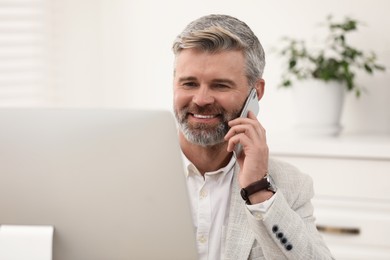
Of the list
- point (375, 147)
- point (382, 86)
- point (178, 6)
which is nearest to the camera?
point (375, 147)

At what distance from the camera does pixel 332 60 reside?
10.6 ft

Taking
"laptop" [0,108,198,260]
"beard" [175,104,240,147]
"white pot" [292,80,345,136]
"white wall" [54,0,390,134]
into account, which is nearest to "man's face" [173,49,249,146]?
"beard" [175,104,240,147]

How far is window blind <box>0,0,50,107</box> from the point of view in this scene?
3594 millimetres

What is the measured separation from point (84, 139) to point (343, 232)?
1807mm

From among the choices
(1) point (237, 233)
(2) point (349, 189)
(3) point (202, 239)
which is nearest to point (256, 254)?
(1) point (237, 233)

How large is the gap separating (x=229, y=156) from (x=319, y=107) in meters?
1.19

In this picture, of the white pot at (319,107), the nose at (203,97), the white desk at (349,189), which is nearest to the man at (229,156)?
the nose at (203,97)

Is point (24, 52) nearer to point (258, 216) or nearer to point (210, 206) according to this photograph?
point (210, 206)

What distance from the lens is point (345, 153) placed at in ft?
9.77

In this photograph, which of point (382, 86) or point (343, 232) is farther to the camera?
point (382, 86)

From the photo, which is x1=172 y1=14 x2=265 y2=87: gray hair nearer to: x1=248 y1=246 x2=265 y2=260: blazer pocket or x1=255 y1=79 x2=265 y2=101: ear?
x1=255 y1=79 x2=265 y2=101: ear

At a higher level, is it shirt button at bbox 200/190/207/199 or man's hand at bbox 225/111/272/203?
man's hand at bbox 225/111/272/203

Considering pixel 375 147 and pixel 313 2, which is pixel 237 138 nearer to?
pixel 375 147

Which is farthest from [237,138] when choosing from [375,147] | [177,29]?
[177,29]
